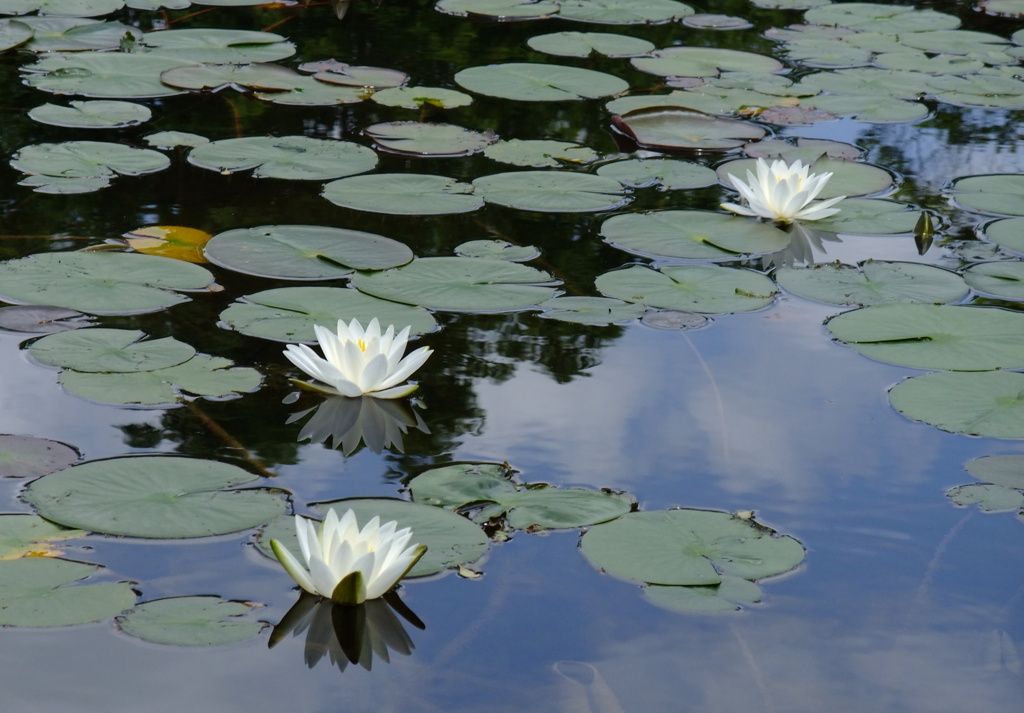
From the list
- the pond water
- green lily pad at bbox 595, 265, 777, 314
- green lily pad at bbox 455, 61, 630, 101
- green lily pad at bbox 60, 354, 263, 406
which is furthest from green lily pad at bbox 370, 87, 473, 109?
green lily pad at bbox 60, 354, 263, 406

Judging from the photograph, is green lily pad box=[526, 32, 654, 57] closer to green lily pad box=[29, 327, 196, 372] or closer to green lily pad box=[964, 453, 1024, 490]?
green lily pad box=[29, 327, 196, 372]

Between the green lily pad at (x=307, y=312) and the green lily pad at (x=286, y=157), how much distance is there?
1059mm

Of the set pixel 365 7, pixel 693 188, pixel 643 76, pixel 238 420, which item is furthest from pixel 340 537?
pixel 365 7

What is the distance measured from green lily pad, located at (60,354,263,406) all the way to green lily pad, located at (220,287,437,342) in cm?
21

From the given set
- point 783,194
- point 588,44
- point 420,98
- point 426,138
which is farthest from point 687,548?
point 588,44

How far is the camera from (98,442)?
2424 millimetres

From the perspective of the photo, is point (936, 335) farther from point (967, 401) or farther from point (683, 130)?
point (683, 130)

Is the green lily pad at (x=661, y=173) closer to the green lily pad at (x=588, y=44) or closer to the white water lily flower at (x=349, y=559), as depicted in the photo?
the green lily pad at (x=588, y=44)

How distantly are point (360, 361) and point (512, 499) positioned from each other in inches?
23.6

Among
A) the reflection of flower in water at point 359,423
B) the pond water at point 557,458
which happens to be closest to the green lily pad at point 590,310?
the pond water at point 557,458

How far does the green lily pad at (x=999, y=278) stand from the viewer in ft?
11.2

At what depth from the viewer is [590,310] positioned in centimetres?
321

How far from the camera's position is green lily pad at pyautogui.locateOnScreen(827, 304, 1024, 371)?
9.77 feet

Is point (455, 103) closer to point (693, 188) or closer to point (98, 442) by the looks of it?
point (693, 188)
